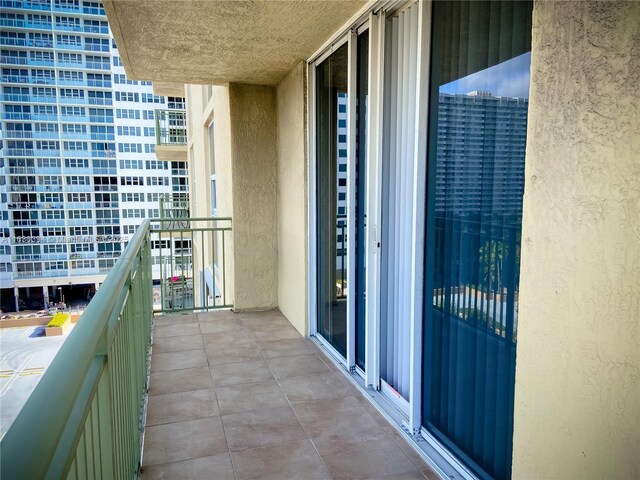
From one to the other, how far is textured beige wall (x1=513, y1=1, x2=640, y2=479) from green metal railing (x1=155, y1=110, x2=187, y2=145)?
12.5 metres

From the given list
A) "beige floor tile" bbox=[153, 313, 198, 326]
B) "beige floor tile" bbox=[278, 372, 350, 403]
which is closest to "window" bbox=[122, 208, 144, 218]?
"beige floor tile" bbox=[153, 313, 198, 326]

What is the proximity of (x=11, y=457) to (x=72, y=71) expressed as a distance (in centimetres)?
1881

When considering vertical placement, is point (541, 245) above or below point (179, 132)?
below

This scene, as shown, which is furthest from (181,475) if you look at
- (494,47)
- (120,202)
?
(120,202)

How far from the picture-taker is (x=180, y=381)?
3059 mm

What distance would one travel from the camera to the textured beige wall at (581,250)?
42.5 inches

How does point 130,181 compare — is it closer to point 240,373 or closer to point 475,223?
point 240,373

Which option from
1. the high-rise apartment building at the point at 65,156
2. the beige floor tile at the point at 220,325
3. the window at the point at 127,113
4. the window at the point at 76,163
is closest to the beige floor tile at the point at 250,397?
the beige floor tile at the point at 220,325

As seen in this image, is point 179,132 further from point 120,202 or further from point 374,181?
point 374,181

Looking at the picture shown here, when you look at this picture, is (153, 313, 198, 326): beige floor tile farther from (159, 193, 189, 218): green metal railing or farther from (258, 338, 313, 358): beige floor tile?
(159, 193, 189, 218): green metal railing

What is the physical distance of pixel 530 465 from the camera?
144 cm

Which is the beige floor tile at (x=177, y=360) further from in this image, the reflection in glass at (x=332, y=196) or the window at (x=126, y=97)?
the window at (x=126, y=97)

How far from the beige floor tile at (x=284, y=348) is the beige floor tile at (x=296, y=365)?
3.2 inches

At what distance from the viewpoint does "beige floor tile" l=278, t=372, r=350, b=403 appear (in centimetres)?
282
